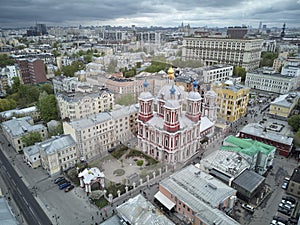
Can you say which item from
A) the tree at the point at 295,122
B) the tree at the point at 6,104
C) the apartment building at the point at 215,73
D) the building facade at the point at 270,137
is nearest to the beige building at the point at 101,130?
the building facade at the point at 270,137

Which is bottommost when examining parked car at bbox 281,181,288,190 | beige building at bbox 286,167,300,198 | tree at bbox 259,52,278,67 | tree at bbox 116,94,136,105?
parked car at bbox 281,181,288,190

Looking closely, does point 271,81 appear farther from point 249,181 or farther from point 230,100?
point 249,181

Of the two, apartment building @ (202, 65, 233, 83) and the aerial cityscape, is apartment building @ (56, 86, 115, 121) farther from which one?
apartment building @ (202, 65, 233, 83)

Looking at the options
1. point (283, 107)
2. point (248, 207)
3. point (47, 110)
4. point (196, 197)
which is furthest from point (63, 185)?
point (283, 107)

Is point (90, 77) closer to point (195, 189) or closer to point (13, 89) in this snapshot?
point (13, 89)

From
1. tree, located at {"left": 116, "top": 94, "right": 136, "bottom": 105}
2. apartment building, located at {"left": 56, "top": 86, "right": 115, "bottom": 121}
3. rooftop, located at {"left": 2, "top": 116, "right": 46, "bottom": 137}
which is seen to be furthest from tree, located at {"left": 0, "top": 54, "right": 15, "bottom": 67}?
tree, located at {"left": 116, "top": 94, "right": 136, "bottom": 105}

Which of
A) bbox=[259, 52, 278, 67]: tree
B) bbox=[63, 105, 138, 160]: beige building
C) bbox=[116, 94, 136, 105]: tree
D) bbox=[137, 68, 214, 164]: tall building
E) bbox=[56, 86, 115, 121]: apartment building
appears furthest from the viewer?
bbox=[259, 52, 278, 67]: tree
